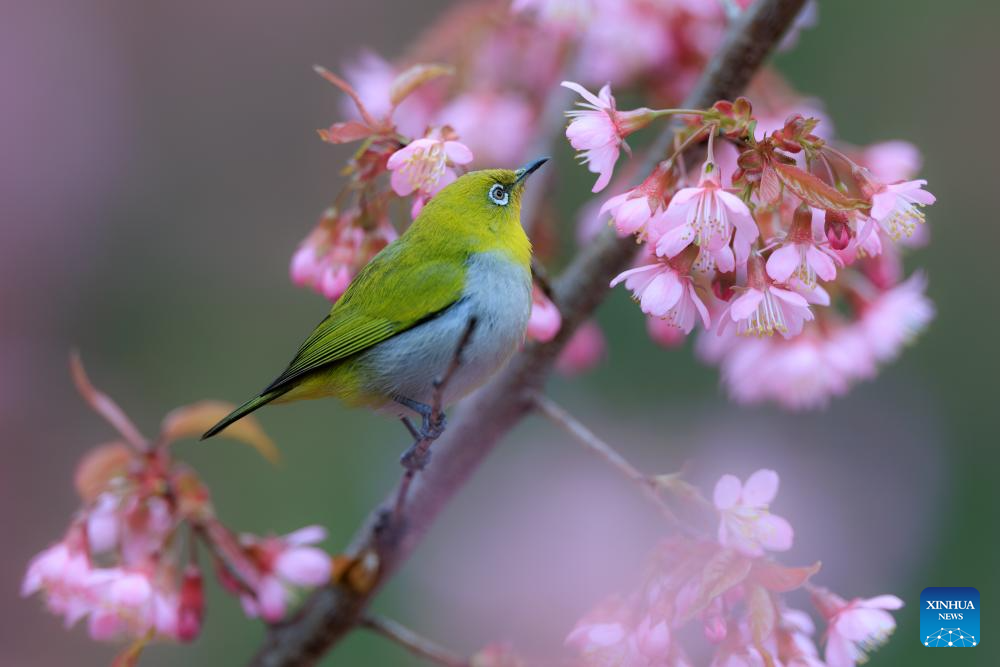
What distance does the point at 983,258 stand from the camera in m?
2.96

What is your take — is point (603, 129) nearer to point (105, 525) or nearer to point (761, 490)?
point (761, 490)

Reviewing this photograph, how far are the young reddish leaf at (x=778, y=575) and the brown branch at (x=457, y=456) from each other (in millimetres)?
480

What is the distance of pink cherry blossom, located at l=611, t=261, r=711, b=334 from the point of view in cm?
106

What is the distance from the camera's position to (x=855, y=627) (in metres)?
1.14

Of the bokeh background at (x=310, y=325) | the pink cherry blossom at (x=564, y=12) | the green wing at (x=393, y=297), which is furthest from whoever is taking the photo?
the bokeh background at (x=310, y=325)

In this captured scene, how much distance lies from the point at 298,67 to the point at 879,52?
1.99 meters

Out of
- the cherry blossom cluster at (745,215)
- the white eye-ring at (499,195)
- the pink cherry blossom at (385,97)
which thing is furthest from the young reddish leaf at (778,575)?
the pink cherry blossom at (385,97)

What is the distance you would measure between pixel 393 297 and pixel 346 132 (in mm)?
219

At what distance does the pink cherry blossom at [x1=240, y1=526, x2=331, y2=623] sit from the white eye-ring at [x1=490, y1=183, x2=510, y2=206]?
0.53 metres

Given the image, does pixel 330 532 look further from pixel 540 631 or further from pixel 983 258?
pixel 983 258

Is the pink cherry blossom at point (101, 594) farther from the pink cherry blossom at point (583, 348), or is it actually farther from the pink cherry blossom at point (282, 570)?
the pink cherry blossom at point (583, 348)

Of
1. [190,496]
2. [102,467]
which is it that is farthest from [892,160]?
[102,467]

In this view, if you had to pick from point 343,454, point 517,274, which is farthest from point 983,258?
point 517,274

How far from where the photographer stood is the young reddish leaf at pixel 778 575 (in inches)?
41.8
